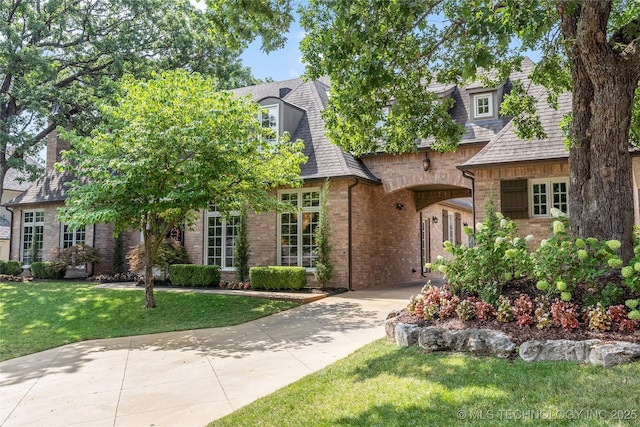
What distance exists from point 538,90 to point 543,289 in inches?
413

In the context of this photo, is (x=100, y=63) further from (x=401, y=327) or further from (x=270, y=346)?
(x=401, y=327)

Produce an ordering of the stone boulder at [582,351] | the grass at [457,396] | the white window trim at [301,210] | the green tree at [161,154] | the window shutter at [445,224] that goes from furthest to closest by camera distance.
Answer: the window shutter at [445,224]
the white window trim at [301,210]
the green tree at [161,154]
the stone boulder at [582,351]
the grass at [457,396]

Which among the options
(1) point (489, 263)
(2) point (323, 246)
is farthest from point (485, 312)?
(2) point (323, 246)

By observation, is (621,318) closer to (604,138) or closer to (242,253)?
(604,138)

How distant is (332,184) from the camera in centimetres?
1420

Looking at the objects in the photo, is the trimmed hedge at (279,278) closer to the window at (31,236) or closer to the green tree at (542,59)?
the green tree at (542,59)

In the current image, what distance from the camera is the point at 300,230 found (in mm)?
14805

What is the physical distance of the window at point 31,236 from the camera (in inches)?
792

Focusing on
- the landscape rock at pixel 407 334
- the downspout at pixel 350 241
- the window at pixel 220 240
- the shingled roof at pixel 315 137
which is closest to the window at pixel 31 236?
the window at pixel 220 240

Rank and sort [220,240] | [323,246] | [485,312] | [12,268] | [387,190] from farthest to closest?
1. [12,268]
2. [220,240]
3. [387,190]
4. [323,246]
5. [485,312]

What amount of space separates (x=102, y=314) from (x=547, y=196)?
37.6ft

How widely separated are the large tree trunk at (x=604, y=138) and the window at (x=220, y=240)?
37.4 ft

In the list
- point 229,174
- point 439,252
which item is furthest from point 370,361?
point 439,252

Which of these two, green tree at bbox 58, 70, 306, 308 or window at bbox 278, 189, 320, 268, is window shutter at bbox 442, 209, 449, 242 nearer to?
window at bbox 278, 189, 320, 268
